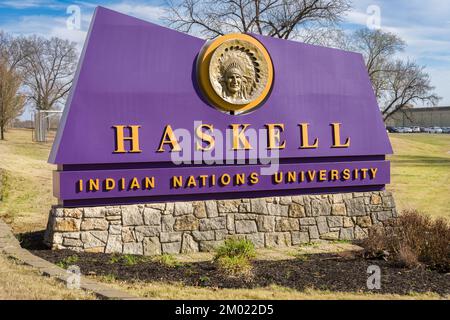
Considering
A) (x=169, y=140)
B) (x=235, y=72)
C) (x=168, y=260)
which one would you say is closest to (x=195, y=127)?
(x=169, y=140)

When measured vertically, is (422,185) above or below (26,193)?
below

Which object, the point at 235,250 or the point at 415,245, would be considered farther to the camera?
the point at 415,245

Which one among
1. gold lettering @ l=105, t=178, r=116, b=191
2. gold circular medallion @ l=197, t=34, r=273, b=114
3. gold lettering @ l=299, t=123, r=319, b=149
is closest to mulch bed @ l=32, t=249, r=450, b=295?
gold lettering @ l=105, t=178, r=116, b=191

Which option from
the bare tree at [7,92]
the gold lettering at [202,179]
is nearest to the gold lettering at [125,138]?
the gold lettering at [202,179]

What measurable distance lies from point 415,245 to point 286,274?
2327 millimetres

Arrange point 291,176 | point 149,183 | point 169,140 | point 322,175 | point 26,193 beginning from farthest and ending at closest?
point 26,193 → point 322,175 → point 291,176 → point 169,140 → point 149,183

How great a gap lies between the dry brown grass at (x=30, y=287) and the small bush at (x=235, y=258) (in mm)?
2254

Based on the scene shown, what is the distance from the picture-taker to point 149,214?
30.3ft

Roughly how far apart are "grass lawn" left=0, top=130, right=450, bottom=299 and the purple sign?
2486mm

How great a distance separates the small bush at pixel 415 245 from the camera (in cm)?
808

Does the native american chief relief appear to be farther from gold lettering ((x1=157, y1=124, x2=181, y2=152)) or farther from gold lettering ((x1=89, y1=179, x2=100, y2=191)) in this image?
gold lettering ((x1=89, y1=179, x2=100, y2=191))

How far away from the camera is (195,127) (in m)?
9.56

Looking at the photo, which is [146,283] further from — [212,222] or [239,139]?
[239,139]

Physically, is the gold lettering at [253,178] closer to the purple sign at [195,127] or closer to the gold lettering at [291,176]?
the purple sign at [195,127]
